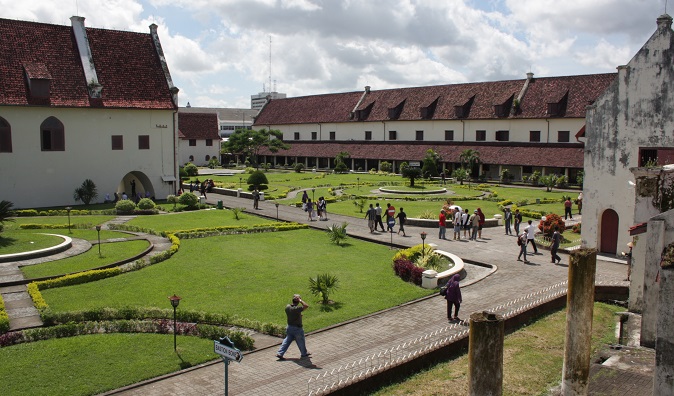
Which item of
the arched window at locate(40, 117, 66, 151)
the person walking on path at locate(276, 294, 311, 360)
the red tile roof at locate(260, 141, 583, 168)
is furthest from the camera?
the red tile roof at locate(260, 141, 583, 168)

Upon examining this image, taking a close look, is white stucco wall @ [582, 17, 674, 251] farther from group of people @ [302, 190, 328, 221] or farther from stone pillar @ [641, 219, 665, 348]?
group of people @ [302, 190, 328, 221]

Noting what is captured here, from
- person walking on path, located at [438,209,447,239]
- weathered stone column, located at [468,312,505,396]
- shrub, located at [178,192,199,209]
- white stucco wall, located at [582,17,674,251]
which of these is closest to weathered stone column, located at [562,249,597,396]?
weathered stone column, located at [468,312,505,396]

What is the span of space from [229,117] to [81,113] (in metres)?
83.8

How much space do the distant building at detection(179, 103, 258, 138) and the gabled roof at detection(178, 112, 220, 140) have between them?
38.8 meters

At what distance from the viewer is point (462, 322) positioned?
563 inches

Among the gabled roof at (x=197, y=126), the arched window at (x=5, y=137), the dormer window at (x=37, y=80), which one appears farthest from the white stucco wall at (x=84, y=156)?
the gabled roof at (x=197, y=126)

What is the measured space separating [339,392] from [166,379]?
10.6ft

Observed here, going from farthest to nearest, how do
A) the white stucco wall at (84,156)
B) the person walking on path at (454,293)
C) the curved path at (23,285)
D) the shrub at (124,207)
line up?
the white stucco wall at (84,156) < the shrub at (124,207) < the person walking on path at (454,293) < the curved path at (23,285)

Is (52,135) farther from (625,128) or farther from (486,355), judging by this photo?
(486,355)

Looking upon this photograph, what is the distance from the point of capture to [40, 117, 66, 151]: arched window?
107ft

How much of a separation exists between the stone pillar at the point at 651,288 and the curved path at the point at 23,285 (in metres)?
13.9

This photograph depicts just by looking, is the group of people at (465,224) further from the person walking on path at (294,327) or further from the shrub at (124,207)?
the shrub at (124,207)

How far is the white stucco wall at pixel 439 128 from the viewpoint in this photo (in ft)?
170

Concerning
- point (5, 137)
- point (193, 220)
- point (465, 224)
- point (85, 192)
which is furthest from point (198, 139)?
point (465, 224)
